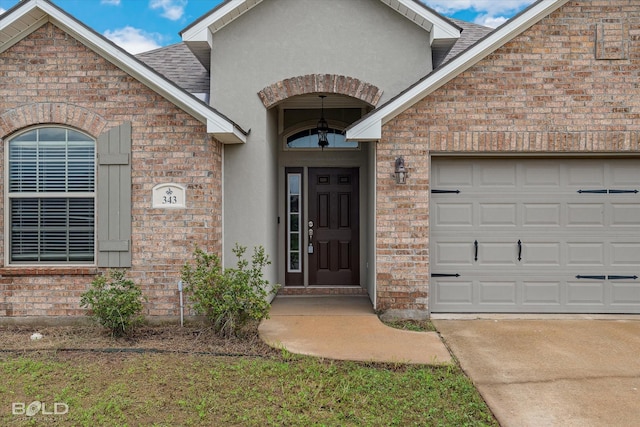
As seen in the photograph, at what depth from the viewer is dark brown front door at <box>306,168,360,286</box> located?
927 centimetres

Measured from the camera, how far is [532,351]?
5551 millimetres

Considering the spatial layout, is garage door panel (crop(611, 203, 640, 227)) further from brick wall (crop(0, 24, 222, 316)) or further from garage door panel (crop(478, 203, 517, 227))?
brick wall (crop(0, 24, 222, 316))

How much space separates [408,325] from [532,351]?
168 centimetres

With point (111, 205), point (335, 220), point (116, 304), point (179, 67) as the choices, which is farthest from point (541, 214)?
point (179, 67)

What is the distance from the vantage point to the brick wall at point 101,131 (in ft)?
21.8

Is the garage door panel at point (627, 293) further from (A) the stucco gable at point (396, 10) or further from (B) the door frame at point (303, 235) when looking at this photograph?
(A) the stucco gable at point (396, 10)

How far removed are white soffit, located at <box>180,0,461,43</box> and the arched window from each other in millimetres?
2277

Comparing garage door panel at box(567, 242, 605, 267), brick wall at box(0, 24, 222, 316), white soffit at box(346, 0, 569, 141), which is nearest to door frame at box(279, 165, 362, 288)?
white soffit at box(346, 0, 569, 141)

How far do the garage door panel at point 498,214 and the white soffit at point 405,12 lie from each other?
267cm

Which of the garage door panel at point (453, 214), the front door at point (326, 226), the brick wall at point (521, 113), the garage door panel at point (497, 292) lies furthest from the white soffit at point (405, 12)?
the garage door panel at point (497, 292)

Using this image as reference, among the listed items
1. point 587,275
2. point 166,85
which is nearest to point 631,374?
point 587,275

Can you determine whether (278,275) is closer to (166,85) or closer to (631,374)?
(166,85)

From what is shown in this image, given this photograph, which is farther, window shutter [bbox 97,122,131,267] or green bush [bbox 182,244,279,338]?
window shutter [bbox 97,122,131,267]

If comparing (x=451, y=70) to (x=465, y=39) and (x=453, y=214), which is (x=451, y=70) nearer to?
(x=453, y=214)
